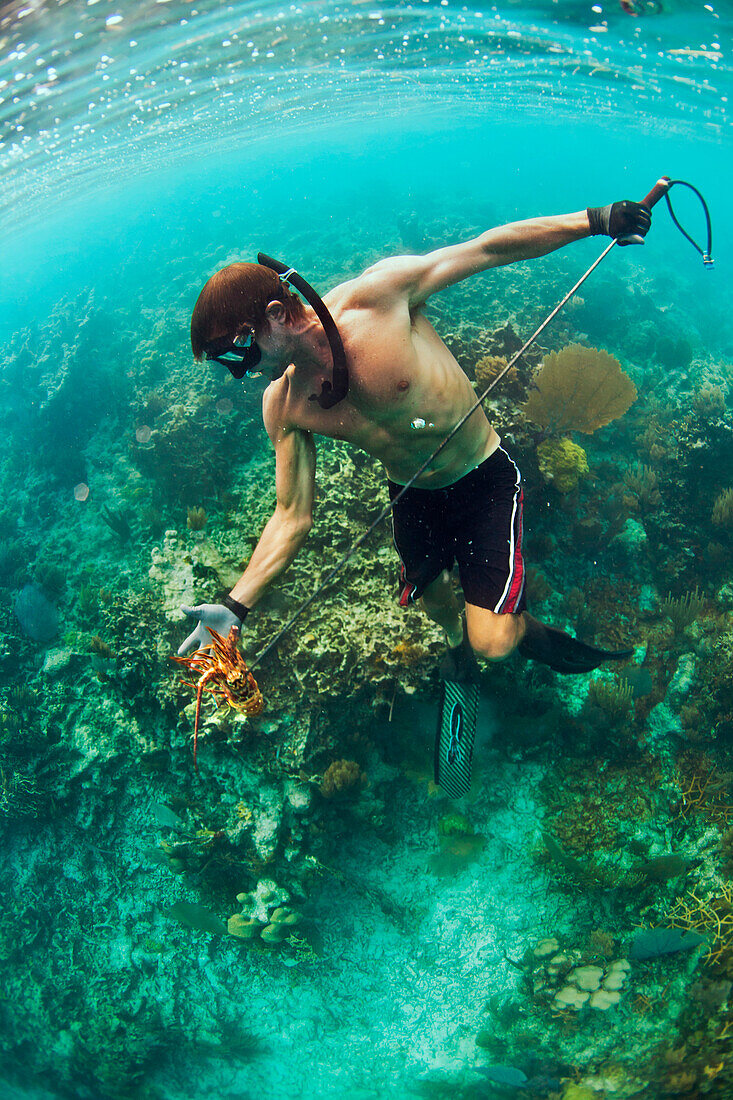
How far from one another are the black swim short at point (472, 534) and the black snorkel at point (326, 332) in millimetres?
965

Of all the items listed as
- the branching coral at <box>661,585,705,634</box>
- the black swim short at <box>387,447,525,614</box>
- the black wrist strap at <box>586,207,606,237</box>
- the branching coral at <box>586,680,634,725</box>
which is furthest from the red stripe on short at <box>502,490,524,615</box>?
the branching coral at <box>661,585,705,634</box>

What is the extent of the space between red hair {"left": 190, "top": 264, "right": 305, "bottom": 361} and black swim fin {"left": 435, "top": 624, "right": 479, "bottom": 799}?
111 inches

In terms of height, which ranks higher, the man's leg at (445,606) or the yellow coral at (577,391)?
the man's leg at (445,606)

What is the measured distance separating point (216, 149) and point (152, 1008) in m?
40.1

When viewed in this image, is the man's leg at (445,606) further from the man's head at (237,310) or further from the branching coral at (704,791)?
the branching coral at (704,791)

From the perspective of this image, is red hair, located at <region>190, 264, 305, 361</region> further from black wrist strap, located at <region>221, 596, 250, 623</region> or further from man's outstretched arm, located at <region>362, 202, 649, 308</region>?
black wrist strap, located at <region>221, 596, 250, 623</region>

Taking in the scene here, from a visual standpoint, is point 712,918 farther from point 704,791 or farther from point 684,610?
point 684,610

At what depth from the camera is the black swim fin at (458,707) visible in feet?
13.4

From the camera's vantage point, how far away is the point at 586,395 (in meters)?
6.58

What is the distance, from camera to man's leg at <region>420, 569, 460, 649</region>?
3641 mm

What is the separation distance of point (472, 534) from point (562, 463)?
3.67m

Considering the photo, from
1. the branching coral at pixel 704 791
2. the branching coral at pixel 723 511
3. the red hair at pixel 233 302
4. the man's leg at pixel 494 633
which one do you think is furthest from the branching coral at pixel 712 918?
Result: the red hair at pixel 233 302

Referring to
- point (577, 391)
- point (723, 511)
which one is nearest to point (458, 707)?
point (577, 391)

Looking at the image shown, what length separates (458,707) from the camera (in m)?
4.14
